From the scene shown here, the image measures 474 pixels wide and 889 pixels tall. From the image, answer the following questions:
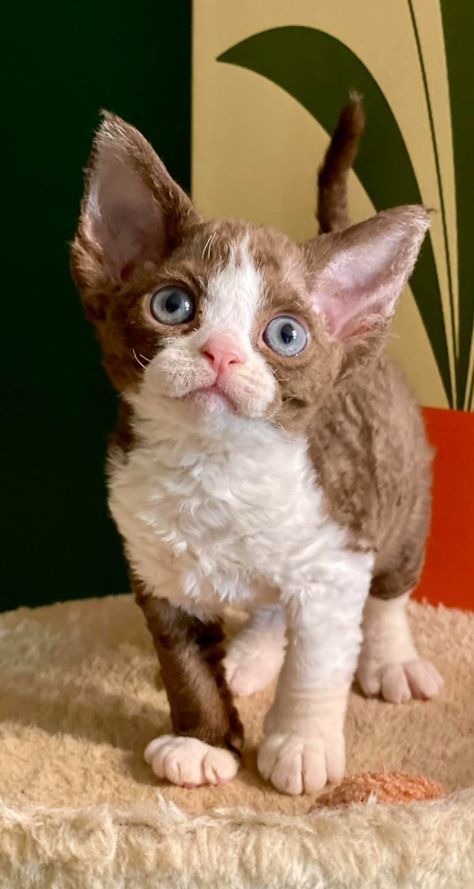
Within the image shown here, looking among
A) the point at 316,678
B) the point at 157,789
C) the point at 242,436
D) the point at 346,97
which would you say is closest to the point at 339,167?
the point at 346,97

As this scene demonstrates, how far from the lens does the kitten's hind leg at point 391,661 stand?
1055 millimetres

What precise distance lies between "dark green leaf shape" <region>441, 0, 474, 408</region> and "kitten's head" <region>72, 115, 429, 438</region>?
0.37 meters

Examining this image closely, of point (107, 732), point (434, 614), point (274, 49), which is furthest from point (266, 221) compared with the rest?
point (107, 732)

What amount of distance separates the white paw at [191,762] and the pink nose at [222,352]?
38 cm

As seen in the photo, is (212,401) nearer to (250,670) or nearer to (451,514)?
(250,670)

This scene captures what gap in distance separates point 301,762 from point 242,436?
308 millimetres

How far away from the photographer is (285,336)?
2.46ft

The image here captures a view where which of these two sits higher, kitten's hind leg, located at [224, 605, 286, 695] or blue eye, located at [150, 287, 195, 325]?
blue eye, located at [150, 287, 195, 325]

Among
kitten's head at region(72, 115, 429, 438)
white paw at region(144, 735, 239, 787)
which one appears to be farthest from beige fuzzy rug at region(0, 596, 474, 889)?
kitten's head at region(72, 115, 429, 438)

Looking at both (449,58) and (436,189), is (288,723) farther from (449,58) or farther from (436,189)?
(449,58)

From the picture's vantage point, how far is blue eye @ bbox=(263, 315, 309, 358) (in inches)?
29.3

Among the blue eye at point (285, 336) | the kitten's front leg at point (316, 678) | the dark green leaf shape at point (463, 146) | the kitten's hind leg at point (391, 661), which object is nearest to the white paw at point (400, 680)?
the kitten's hind leg at point (391, 661)

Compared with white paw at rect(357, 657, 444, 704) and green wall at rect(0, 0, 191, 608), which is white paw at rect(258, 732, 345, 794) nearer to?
white paw at rect(357, 657, 444, 704)

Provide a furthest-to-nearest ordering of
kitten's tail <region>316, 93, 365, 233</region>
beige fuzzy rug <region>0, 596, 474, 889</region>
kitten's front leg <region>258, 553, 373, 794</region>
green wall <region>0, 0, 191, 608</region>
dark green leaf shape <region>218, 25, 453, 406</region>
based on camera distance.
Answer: green wall <region>0, 0, 191, 608</region> → dark green leaf shape <region>218, 25, 453, 406</region> → kitten's tail <region>316, 93, 365, 233</region> → kitten's front leg <region>258, 553, 373, 794</region> → beige fuzzy rug <region>0, 596, 474, 889</region>
